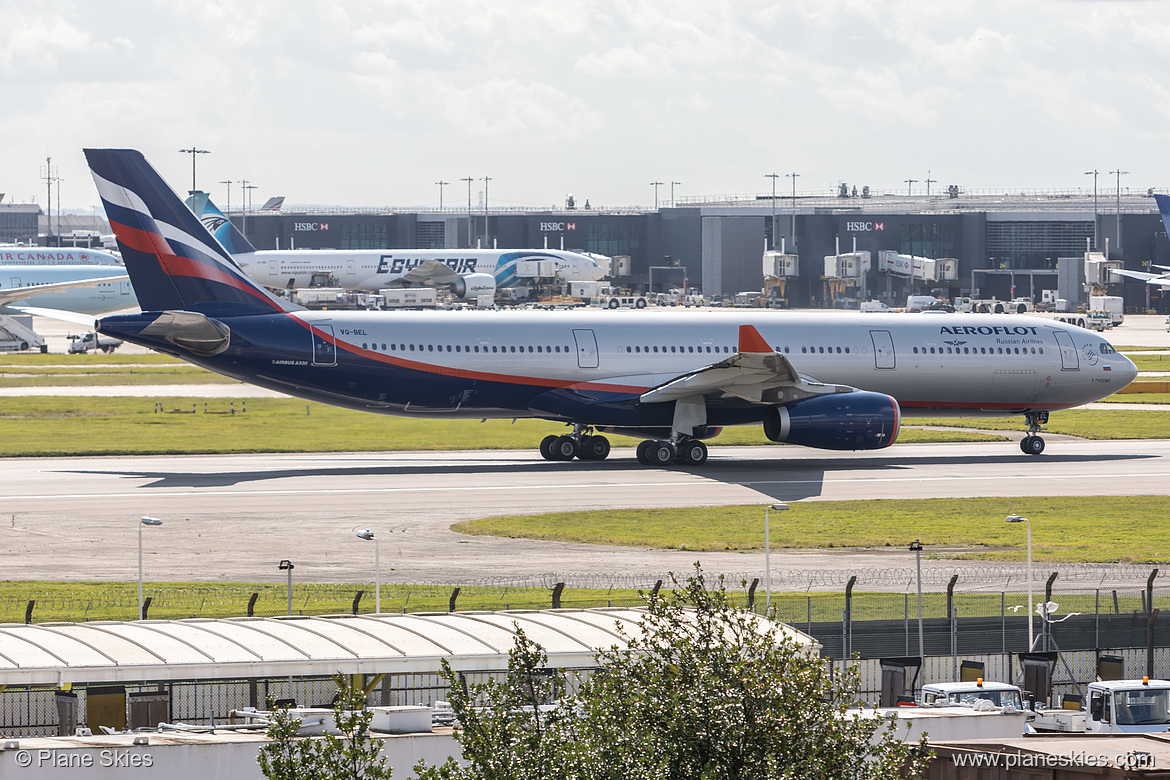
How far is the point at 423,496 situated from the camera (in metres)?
42.7

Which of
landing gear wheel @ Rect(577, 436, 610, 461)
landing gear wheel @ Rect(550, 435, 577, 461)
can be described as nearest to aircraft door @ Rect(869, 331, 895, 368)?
landing gear wheel @ Rect(577, 436, 610, 461)

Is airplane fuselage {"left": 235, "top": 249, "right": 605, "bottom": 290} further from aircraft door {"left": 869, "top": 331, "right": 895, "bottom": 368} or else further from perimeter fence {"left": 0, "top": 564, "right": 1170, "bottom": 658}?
perimeter fence {"left": 0, "top": 564, "right": 1170, "bottom": 658}

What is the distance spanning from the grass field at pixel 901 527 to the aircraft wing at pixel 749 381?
223 inches

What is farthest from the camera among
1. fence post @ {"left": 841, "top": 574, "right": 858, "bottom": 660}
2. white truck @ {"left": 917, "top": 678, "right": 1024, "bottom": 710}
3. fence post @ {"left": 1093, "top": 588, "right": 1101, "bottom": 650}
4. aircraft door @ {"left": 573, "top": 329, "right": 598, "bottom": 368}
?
aircraft door @ {"left": 573, "top": 329, "right": 598, "bottom": 368}

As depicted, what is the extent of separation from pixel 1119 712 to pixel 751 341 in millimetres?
24325

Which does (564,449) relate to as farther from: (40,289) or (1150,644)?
(40,289)

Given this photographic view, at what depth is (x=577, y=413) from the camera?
48406 mm

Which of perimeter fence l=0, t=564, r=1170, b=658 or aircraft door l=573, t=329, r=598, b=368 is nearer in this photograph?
perimeter fence l=0, t=564, r=1170, b=658

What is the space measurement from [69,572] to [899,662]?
681 inches

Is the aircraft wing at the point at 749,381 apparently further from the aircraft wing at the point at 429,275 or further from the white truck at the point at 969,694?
the aircraft wing at the point at 429,275

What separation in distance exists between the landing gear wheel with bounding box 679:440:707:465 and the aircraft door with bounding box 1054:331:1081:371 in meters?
13.1

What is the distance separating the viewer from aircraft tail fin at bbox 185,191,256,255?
506 feet

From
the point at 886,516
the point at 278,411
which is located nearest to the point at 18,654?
the point at 886,516

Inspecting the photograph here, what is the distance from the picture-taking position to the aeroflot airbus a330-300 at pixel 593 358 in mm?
44969
